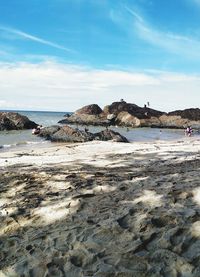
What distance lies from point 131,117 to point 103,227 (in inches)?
2537

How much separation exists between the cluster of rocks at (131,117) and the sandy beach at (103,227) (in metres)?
58.8

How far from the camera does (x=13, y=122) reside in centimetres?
5431

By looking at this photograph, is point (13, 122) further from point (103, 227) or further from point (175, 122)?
point (103, 227)

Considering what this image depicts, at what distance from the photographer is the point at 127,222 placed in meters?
7.01

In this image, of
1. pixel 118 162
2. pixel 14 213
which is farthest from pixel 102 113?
pixel 14 213

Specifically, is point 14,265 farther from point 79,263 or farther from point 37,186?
point 37,186

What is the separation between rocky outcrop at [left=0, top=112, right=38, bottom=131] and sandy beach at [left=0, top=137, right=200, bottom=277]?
142ft

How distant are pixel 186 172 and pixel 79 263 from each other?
200 inches

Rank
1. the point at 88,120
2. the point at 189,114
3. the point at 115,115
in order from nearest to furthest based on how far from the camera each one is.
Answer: the point at 88,120
the point at 115,115
the point at 189,114

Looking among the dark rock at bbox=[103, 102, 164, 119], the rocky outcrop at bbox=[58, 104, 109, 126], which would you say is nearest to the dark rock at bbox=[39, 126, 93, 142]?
the rocky outcrop at bbox=[58, 104, 109, 126]

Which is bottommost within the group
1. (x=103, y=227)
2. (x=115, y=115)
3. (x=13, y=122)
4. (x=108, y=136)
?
(x=103, y=227)

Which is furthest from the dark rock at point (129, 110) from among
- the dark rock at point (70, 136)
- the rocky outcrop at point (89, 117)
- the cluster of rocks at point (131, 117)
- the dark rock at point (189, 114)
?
the dark rock at point (70, 136)

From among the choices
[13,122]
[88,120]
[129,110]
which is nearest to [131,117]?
[129,110]

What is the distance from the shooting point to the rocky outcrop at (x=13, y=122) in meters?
52.3
